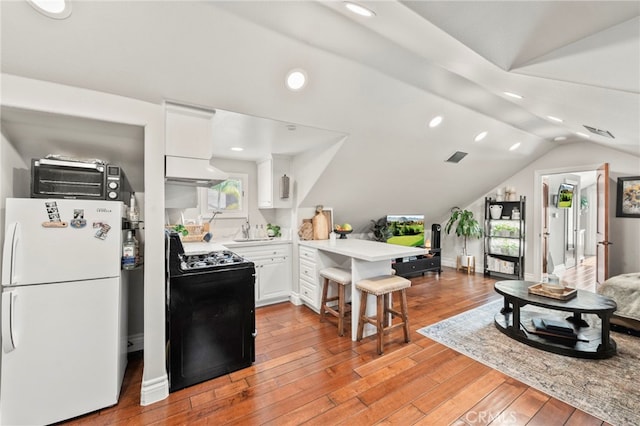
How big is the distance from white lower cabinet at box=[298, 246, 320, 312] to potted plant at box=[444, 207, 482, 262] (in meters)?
3.79

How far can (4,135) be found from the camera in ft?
5.76

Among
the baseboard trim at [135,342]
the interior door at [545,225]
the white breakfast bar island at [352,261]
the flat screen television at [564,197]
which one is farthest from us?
the flat screen television at [564,197]

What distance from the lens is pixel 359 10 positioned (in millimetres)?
1385

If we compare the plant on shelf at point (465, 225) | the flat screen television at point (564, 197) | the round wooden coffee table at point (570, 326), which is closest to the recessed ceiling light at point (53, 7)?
the round wooden coffee table at point (570, 326)

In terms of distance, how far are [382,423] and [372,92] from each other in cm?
265

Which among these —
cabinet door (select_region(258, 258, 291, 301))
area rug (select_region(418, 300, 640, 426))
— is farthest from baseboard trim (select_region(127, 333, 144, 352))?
area rug (select_region(418, 300, 640, 426))

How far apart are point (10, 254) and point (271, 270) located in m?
2.59

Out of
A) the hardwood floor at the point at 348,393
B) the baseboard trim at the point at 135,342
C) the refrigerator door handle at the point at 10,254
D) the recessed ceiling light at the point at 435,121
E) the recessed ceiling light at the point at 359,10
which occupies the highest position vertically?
the recessed ceiling light at the point at 435,121

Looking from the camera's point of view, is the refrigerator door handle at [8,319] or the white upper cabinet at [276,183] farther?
the white upper cabinet at [276,183]

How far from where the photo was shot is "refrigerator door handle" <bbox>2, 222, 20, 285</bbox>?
5.04 feet

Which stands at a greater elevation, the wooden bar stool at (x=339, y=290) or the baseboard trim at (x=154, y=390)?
the wooden bar stool at (x=339, y=290)

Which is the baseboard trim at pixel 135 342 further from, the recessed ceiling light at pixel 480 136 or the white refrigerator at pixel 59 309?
the recessed ceiling light at pixel 480 136

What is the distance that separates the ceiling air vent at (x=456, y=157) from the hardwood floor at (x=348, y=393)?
111 inches

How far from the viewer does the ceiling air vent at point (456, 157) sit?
4149 millimetres
